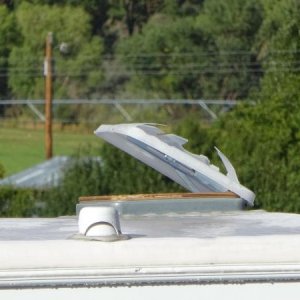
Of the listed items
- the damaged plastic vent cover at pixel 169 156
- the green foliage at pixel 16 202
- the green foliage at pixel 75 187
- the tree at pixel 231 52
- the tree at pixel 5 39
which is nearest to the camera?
the damaged plastic vent cover at pixel 169 156

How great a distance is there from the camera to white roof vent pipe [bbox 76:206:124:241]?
3.11 metres

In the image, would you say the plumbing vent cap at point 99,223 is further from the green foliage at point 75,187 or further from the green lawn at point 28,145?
the green lawn at point 28,145

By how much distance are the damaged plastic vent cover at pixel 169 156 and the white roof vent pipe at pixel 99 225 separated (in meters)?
0.84

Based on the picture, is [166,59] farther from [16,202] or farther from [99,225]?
[99,225]

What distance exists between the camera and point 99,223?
3170 millimetres

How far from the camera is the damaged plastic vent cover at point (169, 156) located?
4055 millimetres

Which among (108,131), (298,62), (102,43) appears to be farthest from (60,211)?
(102,43)

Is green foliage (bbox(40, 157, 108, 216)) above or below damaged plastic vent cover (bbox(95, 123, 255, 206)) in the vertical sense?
below

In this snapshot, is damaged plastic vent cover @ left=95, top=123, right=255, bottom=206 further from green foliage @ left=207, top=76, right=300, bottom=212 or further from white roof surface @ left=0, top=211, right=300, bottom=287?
green foliage @ left=207, top=76, right=300, bottom=212

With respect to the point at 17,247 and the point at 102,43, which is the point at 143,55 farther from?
the point at 17,247

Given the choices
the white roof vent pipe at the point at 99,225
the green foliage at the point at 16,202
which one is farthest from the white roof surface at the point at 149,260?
the green foliage at the point at 16,202

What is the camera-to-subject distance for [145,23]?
75.2m

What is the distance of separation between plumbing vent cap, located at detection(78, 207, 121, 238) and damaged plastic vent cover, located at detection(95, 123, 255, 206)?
2.74 feet

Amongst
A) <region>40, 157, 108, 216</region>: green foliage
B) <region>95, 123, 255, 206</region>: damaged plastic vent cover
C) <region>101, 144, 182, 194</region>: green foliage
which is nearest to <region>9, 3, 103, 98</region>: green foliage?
<region>40, 157, 108, 216</region>: green foliage
